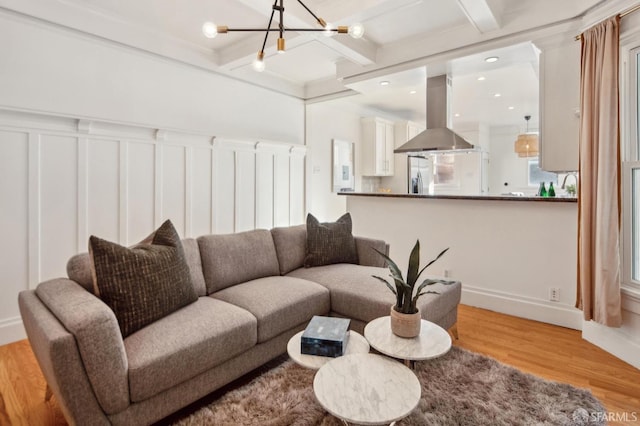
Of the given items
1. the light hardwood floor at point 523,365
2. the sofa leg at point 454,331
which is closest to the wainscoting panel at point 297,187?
the light hardwood floor at point 523,365

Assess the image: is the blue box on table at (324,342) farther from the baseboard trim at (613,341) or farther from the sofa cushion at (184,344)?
the baseboard trim at (613,341)

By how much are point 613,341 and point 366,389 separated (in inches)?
88.1

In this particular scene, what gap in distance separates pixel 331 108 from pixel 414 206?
8.31 ft

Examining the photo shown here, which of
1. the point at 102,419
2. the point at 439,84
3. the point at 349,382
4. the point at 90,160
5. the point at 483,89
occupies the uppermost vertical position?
the point at 483,89

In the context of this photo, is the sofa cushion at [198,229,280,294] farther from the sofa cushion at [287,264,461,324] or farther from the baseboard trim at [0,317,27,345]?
the baseboard trim at [0,317,27,345]

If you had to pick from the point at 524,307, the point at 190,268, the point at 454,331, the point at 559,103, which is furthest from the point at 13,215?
the point at 559,103

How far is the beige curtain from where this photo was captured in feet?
→ 7.76

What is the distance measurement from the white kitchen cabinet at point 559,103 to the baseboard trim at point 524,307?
Result: 1.20 m

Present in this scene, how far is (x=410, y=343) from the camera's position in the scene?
65.0 inches

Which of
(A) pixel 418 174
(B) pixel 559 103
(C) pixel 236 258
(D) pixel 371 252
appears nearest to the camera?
(C) pixel 236 258

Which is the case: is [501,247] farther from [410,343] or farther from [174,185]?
[174,185]

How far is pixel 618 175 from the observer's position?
2.38 metres

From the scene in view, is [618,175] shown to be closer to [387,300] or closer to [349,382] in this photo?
[387,300]

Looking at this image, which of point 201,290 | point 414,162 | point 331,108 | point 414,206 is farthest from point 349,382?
point 414,162
